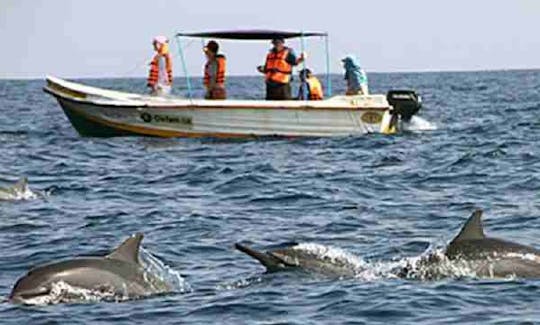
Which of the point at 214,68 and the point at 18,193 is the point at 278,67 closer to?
the point at 214,68

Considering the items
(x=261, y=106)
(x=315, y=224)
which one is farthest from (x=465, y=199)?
(x=261, y=106)

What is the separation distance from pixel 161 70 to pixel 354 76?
14.7 feet

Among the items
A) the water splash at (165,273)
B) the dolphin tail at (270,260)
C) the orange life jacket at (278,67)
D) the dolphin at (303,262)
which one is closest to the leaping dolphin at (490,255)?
the dolphin at (303,262)

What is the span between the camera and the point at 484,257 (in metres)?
12.1

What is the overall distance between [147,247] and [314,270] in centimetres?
280

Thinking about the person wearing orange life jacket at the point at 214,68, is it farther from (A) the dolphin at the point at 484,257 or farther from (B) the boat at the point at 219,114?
(A) the dolphin at the point at 484,257

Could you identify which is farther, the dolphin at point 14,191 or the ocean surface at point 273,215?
the dolphin at point 14,191

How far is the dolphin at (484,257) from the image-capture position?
39.6 feet

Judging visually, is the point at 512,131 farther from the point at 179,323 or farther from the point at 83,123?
the point at 179,323

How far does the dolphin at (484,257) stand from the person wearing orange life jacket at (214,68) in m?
16.8

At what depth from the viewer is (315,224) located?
16.2 m

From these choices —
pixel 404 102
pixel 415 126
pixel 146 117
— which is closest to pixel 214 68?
pixel 146 117

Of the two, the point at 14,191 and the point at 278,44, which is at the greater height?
the point at 278,44

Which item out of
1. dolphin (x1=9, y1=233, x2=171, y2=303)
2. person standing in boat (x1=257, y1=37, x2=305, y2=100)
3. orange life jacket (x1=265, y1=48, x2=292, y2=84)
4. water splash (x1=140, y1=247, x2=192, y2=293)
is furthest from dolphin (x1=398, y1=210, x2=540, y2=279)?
orange life jacket (x1=265, y1=48, x2=292, y2=84)
